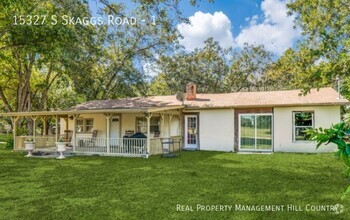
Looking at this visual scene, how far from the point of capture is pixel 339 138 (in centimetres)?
163

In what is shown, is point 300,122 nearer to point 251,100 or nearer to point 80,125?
point 251,100

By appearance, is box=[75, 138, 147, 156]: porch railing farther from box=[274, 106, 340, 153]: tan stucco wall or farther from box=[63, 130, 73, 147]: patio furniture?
box=[274, 106, 340, 153]: tan stucco wall

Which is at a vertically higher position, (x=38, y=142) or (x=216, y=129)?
(x=216, y=129)

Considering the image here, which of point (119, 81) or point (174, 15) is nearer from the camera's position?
point (174, 15)

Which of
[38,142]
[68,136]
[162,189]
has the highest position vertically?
[68,136]

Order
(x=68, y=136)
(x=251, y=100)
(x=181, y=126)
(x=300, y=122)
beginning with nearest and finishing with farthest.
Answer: (x=300, y=122)
(x=251, y=100)
(x=181, y=126)
(x=68, y=136)

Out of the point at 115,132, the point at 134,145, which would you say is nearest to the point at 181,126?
the point at 134,145

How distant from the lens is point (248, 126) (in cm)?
1641

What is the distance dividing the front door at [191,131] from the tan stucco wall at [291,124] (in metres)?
4.57

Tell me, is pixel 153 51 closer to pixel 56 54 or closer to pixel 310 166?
pixel 56 54

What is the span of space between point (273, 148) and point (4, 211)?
43.7ft

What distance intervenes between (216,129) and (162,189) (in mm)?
10015

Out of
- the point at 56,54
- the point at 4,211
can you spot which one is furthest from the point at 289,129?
the point at 4,211

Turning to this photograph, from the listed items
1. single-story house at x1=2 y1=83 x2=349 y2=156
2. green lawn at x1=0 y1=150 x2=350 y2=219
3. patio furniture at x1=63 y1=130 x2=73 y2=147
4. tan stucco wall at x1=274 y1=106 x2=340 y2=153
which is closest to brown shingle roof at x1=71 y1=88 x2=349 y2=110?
single-story house at x1=2 y1=83 x2=349 y2=156
